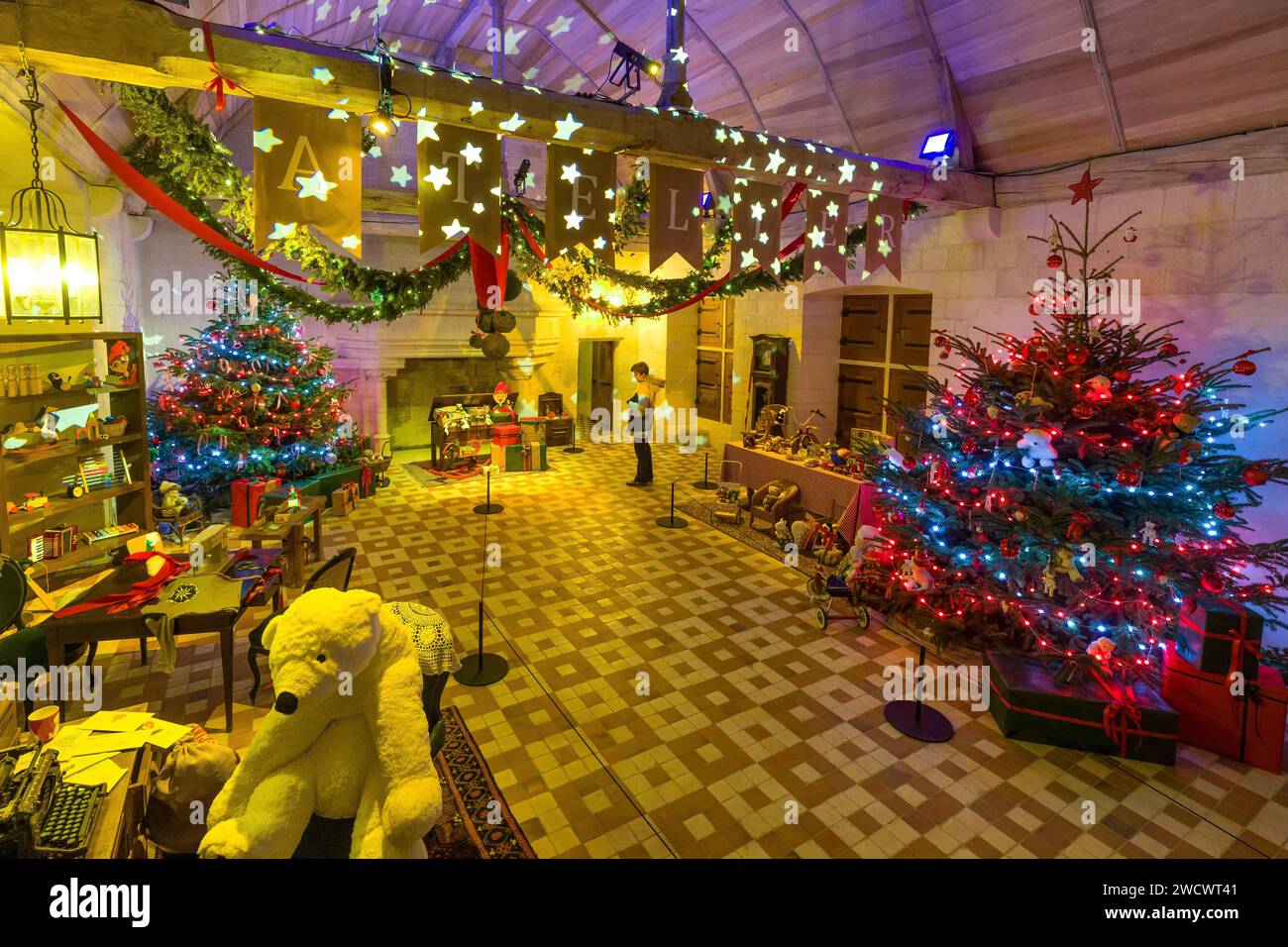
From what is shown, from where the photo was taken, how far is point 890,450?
5488 millimetres

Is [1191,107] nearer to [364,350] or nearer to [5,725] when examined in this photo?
[5,725]

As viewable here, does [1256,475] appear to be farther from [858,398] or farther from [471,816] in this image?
[858,398]

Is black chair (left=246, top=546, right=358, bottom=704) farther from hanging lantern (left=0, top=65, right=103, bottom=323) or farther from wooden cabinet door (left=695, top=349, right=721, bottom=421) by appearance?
wooden cabinet door (left=695, top=349, right=721, bottom=421)

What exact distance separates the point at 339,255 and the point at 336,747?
503 centimetres

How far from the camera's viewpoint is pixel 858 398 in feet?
32.8

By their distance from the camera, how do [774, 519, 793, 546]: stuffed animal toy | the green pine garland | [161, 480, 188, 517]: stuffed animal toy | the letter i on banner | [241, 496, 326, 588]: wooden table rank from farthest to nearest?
[774, 519, 793, 546]: stuffed animal toy, [161, 480, 188, 517]: stuffed animal toy, the letter i on banner, [241, 496, 326, 588]: wooden table, the green pine garland

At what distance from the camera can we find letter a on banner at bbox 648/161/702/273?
5262mm

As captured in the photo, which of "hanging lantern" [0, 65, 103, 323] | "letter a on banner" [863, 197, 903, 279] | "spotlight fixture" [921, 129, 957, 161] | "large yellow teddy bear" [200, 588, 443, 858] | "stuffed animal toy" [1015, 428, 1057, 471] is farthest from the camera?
"spotlight fixture" [921, 129, 957, 161]

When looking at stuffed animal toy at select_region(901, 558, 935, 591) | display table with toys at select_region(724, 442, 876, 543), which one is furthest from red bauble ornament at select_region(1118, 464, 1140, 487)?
display table with toys at select_region(724, 442, 876, 543)

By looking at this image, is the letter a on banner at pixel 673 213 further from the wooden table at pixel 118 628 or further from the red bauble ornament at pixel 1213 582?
the red bauble ornament at pixel 1213 582

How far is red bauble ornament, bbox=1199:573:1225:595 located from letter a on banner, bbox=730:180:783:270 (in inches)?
147

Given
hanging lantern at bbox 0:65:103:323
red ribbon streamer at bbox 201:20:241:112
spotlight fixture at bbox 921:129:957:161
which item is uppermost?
spotlight fixture at bbox 921:129:957:161
